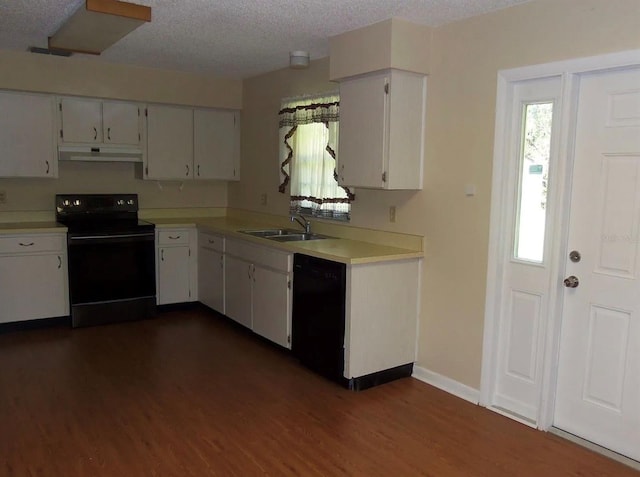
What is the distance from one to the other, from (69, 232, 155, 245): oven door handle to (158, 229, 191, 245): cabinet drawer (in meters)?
0.15

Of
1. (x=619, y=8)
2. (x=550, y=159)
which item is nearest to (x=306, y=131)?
(x=550, y=159)

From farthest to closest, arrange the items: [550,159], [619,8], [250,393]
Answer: [250,393] < [550,159] < [619,8]

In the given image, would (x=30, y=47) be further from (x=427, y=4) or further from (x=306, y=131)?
(x=427, y=4)

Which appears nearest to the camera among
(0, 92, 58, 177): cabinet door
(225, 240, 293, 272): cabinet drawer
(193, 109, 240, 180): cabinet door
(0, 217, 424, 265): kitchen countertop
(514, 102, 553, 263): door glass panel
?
(514, 102, 553, 263): door glass panel

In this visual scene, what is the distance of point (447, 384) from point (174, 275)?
2.98m

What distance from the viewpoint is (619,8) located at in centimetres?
263

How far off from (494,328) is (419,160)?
1.20 meters

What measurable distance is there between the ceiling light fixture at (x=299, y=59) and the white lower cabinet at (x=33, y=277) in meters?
2.50

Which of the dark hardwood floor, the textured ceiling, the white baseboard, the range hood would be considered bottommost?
the dark hardwood floor

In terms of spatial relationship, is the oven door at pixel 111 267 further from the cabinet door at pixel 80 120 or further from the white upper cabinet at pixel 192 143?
the cabinet door at pixel 80 120

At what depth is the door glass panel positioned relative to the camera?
3041mm

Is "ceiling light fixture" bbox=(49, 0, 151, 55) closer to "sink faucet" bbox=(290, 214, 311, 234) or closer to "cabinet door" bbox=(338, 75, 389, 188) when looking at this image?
"cabinet door" bbox=(338, 75, 389, 188)

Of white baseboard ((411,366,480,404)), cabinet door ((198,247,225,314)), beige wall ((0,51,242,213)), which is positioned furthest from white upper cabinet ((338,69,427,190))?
beige wall ((0,51,242,213))

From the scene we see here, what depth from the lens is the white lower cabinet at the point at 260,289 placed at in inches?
162
